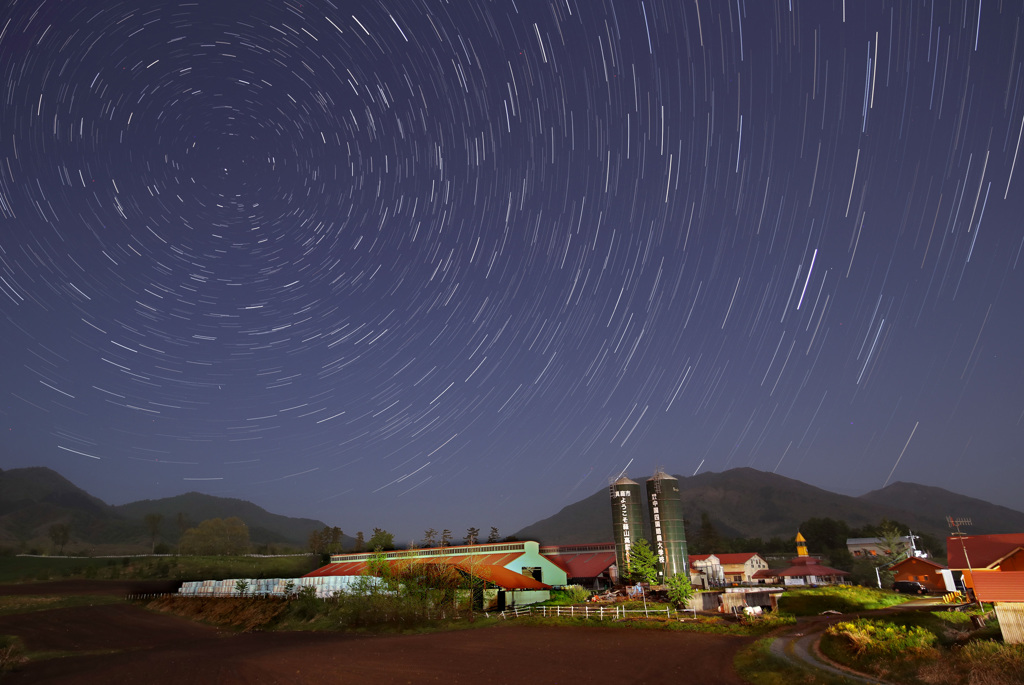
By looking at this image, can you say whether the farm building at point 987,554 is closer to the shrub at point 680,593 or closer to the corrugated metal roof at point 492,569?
the shrub at point 680,593

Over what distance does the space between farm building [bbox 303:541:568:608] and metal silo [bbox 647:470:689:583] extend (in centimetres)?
1115

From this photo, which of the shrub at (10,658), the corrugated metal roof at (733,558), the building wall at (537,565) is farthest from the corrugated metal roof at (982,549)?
the shrub at (10,658)

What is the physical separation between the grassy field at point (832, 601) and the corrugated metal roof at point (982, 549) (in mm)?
7450

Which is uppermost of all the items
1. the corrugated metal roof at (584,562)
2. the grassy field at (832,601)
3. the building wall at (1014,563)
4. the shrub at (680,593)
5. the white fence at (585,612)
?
the building wall at (1014,563)

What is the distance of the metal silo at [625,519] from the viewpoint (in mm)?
60844

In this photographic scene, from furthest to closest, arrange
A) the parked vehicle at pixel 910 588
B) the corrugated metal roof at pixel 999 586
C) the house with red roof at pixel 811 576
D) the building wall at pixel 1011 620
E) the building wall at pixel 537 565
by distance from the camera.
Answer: the house with red roof at pixel 811 576 < the building wall at pixel 537 565 < the parked vehicle at pixel 910 588 < the corrugated metal roof at pixel 999 586 < the building wall at pixel 1011 620

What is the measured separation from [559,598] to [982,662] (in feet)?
117

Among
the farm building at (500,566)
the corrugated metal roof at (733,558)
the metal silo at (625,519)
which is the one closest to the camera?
the farm building at (500,566)

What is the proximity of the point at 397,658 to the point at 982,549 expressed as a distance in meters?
38.5

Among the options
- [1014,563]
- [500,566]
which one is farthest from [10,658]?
[1014,563]

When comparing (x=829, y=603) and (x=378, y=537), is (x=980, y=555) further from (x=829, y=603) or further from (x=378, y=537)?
(x=378, y=537)

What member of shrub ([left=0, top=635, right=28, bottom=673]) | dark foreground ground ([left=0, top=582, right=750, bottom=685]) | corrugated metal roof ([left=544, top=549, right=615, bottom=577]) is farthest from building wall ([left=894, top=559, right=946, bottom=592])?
shrub ([left=0, top=635, right=28, bottom=673])

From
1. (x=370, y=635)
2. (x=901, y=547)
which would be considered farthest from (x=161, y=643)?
(x=901, y=547)

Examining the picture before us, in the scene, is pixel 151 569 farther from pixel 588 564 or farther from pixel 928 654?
pixel 928 654
